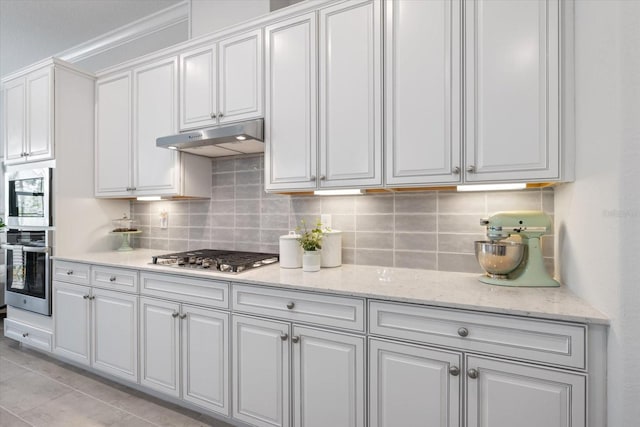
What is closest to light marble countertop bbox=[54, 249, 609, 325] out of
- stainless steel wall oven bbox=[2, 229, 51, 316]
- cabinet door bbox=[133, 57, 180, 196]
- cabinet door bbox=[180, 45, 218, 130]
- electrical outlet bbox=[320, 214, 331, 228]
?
electrical outlet bbox=[320, 214, 331, 228]

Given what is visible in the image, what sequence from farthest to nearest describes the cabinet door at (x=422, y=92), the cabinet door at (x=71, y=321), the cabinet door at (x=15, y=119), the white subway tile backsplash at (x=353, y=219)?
the cabinet door at (x=15, y=119) → the cabinet door at (x=71, y=321) → the white subway tile backsplash at (x=353, y=219) → the cabinet door at (x=422, y=92)

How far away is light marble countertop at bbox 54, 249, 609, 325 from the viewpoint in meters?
1.19

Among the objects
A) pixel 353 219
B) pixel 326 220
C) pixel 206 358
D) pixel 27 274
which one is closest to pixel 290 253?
pixel 326 220

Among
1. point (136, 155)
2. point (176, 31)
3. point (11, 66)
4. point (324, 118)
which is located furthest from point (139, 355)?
point (11, 66)

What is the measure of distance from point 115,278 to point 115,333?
0.38 meters

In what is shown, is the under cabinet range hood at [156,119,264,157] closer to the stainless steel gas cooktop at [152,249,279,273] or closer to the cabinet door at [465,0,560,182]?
the stainless steel gas cooktop at [152,249,279,273]

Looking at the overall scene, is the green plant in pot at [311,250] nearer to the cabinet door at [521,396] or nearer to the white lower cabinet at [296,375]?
the white lower cabinet at [296,375]

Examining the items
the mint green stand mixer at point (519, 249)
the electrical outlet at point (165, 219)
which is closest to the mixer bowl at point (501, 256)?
the mint green stand mixer at point (519, 249)

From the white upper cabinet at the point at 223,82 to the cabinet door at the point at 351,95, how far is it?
0.48m

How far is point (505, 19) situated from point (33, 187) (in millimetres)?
3551

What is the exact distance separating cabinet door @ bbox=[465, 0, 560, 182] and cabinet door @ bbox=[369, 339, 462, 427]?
0.85 meters

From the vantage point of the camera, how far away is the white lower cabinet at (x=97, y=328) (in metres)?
2.18

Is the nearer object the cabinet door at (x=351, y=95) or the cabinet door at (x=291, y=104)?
the cabinet door at (x=351, y=95)

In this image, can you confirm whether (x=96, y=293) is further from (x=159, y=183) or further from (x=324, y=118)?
(x=324, y=118)
